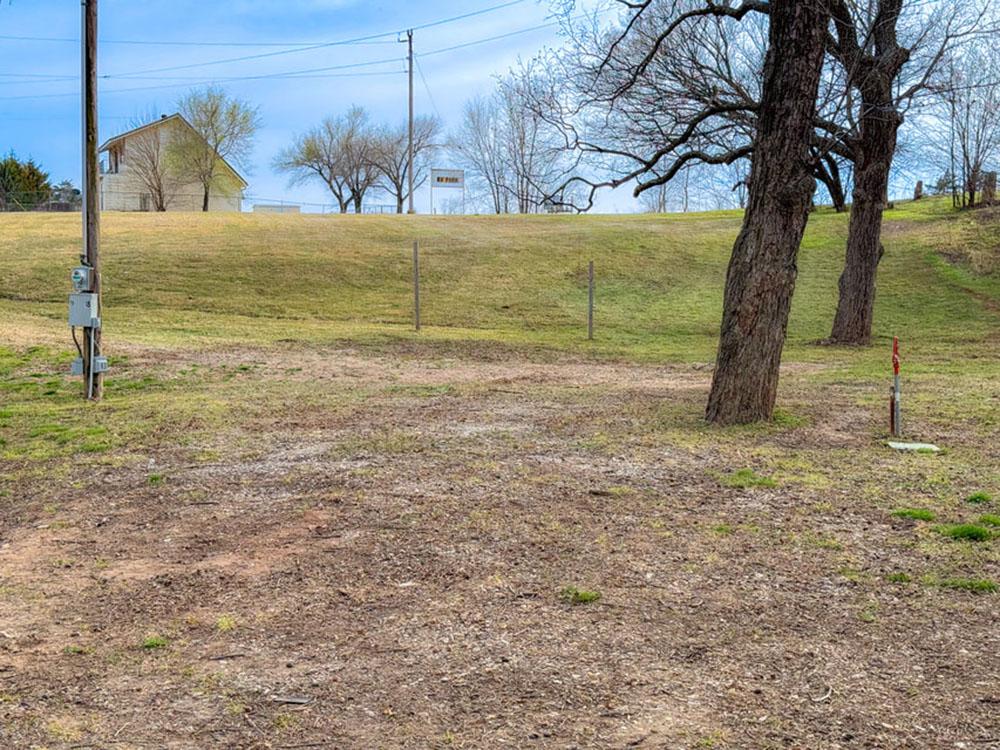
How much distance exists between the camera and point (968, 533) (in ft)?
15.4

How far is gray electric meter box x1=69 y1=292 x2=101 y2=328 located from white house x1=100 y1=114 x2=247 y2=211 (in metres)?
51.1

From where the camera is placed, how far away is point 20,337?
14742 millimetres

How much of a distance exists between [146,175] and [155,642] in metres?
58.9

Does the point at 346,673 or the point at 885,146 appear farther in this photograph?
the point at 885,146

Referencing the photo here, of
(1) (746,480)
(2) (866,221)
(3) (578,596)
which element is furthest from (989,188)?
(3) (578,596)

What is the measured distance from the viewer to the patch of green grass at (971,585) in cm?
396

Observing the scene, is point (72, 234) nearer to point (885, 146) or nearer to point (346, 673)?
point (885, 146)

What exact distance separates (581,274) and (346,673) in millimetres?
23721

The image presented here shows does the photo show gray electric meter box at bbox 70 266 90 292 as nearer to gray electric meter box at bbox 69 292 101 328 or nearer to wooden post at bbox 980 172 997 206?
gray electric meter box at bbox 69 292 101 328

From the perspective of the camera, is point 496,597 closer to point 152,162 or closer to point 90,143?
point 90,143

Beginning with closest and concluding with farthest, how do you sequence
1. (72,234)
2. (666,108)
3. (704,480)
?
1. (704,480)
2. (666,108)
3. (72,234)

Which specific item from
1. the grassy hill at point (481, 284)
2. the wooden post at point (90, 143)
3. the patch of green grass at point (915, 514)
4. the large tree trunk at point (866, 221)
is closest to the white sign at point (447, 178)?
the grassy hill at point (481, 284)

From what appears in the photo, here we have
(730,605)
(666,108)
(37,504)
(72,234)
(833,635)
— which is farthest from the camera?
(72,234)

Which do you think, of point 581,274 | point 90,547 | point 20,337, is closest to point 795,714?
point 90,547
